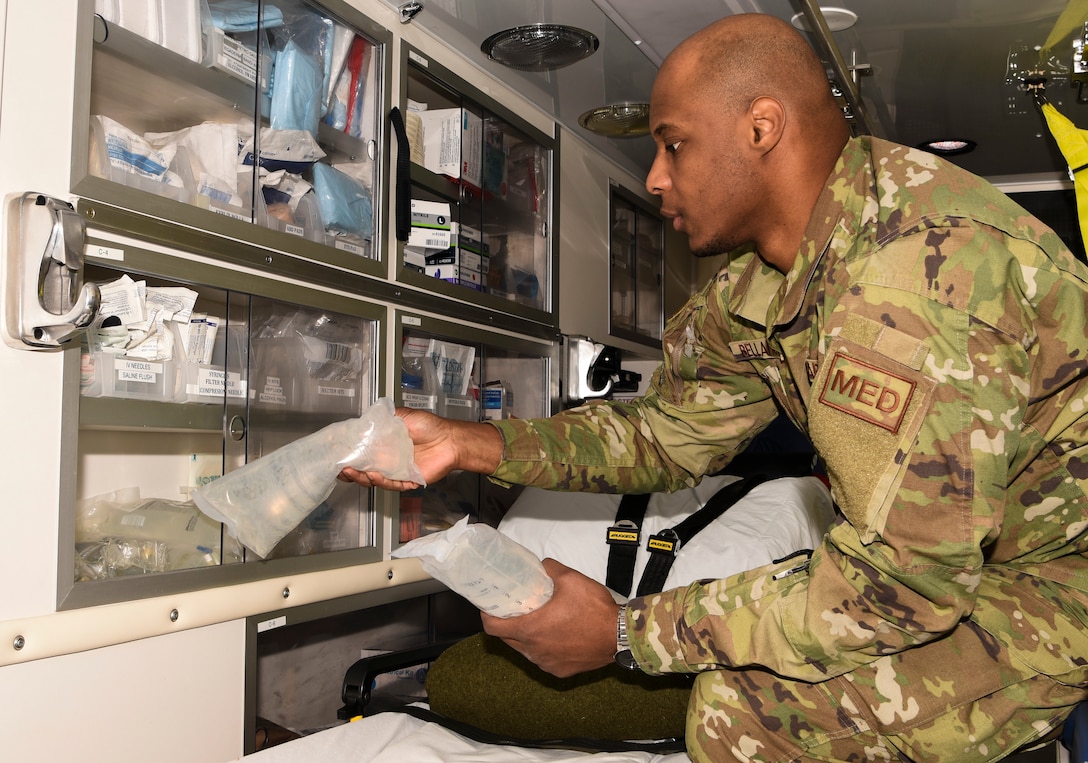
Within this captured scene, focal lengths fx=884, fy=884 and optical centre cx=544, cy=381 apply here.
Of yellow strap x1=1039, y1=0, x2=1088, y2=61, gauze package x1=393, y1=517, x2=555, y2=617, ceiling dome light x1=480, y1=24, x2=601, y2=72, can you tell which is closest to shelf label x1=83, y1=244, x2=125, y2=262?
gauze package x1=393, y1=517, x2=555, y2=617

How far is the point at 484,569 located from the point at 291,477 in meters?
0.34

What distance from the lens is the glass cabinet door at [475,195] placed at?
7.36 feet

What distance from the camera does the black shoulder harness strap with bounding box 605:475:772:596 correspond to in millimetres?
2008

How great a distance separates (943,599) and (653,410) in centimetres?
79

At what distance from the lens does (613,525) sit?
216 cm

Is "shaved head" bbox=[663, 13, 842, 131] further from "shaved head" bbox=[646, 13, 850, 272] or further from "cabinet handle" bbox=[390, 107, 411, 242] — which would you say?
"cabinet handle" bbox=[390, 107, 411, 242]

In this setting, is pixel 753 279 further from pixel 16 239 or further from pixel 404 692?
pixel 404 692

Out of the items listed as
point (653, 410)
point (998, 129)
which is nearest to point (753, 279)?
point (653, 410)

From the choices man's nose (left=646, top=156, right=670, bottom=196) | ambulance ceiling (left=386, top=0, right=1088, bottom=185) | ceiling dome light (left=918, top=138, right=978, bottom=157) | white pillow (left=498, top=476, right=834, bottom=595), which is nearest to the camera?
man's nose (left=646, top=156, right=670, bottom=196)

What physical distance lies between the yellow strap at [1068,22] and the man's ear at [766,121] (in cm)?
115

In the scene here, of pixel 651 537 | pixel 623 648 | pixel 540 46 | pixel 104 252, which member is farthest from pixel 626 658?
pixel 540 46

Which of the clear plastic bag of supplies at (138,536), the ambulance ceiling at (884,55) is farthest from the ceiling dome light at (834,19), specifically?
the clear plastic bag of supplies at (138,536)

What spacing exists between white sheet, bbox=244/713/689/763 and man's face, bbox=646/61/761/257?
96 centimetres

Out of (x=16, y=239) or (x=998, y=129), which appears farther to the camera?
(x=998, y=129)
